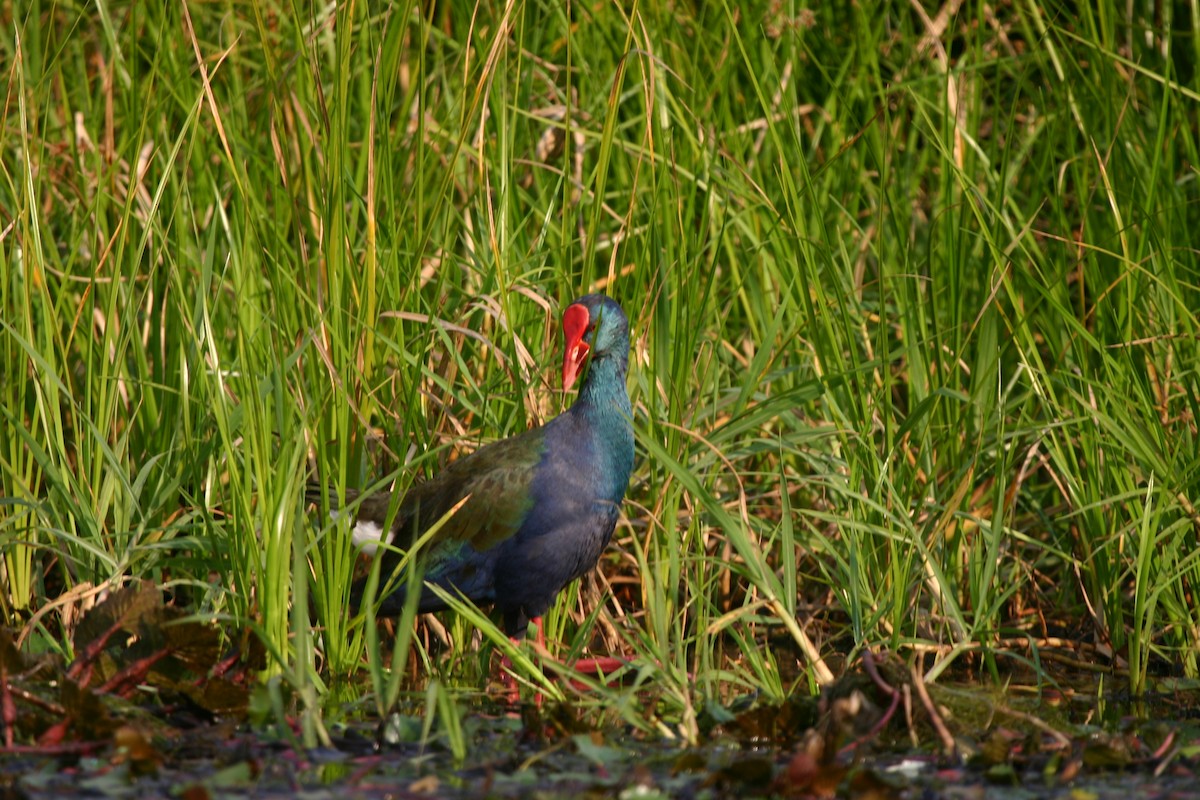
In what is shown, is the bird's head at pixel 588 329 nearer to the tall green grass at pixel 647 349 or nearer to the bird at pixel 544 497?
the bird at pixel 544 497

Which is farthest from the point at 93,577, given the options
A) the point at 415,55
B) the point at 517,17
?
the point at 415,55

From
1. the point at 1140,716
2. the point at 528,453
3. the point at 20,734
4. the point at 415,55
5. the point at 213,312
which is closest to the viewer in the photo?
the point at 20,734

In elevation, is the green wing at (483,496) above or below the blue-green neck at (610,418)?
below

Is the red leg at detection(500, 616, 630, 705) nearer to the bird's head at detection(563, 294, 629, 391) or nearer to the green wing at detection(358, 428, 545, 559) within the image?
the green wing at detection(358, 428, 545, 559)

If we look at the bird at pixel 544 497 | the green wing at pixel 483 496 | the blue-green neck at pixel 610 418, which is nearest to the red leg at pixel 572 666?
the bird at pixel 544 497

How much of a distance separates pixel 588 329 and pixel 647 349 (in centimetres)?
56

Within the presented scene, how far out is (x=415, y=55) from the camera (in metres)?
4.88

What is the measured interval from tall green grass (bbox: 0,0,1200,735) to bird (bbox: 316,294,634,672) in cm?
13

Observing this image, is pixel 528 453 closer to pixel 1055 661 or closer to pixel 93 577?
pixel 93 577

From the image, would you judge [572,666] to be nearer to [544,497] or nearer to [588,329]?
[544,497]

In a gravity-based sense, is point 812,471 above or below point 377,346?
below

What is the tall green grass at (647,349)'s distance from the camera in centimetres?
322

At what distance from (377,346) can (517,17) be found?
89cm

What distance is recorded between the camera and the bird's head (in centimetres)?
341
